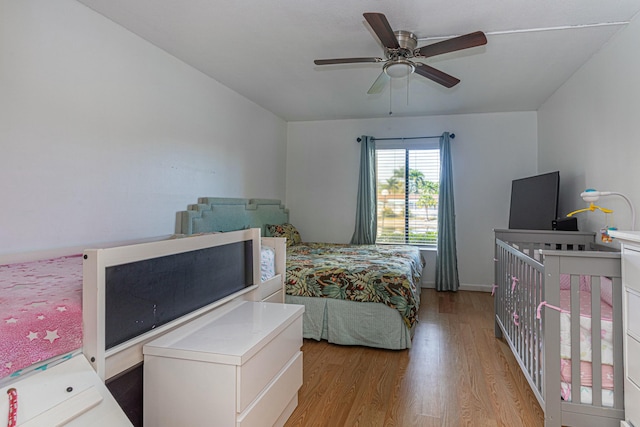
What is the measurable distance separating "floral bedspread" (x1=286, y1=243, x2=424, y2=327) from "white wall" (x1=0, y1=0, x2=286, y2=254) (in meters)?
1.24

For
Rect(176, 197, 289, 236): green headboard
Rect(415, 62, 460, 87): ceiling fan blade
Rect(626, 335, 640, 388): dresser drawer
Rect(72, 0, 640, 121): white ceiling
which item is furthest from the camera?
Rect(176, 197, 289, 236): green headboard

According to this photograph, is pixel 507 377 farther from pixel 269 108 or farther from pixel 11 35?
pixel 269 108

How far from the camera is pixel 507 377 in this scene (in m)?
2.34

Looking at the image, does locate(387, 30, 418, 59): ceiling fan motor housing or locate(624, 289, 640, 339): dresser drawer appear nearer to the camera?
locate(624, 289, 640, 339): dresser drawer

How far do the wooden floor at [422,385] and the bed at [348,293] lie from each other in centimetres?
13

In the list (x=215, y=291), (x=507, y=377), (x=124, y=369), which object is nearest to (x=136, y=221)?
(x=215, y=291)

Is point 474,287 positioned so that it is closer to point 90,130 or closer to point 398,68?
point 398,68

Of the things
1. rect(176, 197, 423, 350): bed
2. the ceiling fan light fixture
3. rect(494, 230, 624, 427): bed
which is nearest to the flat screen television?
rect(176, 197, 423, 350): bed

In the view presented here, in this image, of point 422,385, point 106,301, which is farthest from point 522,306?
point 106,301

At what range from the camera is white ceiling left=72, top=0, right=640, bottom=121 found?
85.7 inches

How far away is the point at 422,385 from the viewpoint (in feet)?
7.40

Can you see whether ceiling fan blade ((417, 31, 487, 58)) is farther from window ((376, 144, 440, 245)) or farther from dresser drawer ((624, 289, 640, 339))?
window ((376, 144, 440, 245))

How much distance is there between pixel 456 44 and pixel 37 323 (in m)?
2.41

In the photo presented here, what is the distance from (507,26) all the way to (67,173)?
3044mm
